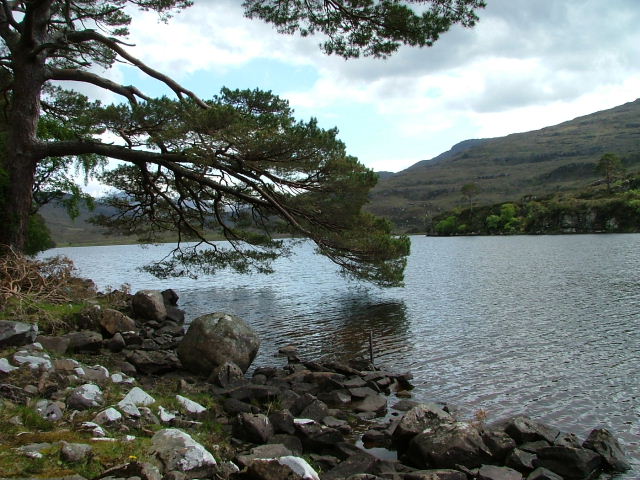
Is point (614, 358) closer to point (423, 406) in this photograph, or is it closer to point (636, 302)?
point (423, 406)

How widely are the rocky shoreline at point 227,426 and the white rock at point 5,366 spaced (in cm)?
4

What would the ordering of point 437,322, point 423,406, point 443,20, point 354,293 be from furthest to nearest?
1. point 354,293
2. point 437,322
3. point 443,20
4. point 423,406

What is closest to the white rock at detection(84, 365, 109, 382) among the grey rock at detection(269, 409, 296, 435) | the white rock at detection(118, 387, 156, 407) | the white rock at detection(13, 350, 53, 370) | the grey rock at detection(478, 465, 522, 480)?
the white rock at detection(13, 350, 53, 370)

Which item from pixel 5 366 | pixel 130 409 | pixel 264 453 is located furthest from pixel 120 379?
pixel 264 453

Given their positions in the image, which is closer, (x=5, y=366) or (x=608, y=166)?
(x=5, y=366)

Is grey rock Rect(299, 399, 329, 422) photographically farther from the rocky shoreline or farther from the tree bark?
the tree bark

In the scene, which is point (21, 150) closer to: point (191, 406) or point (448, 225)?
point (191, 406)

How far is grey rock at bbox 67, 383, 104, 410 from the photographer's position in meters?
7.35

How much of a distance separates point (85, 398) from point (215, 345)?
5937 mm

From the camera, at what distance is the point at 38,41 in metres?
15.6

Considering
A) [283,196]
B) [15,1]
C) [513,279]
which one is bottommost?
[513,279]

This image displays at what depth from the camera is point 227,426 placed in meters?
8.98

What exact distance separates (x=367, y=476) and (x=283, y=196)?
466 inches

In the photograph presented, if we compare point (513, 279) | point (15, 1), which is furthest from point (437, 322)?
point (15, 1)
